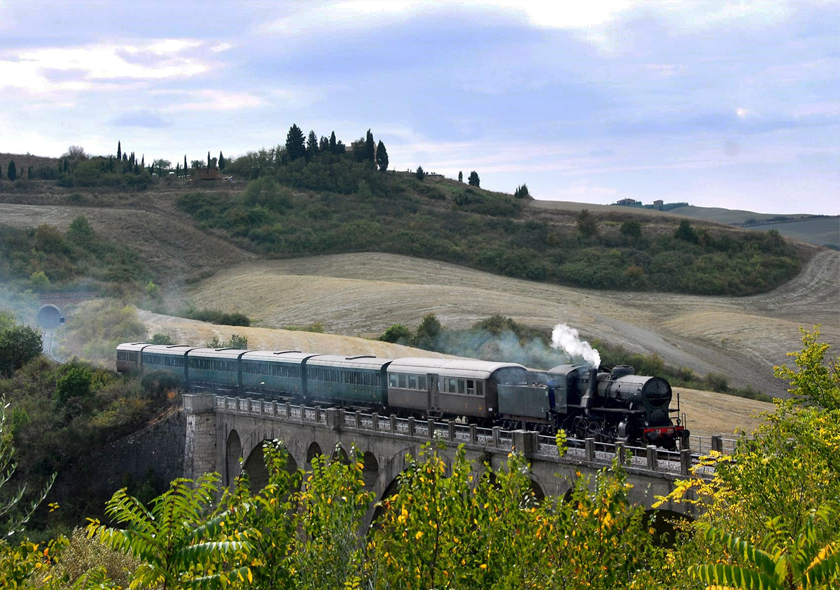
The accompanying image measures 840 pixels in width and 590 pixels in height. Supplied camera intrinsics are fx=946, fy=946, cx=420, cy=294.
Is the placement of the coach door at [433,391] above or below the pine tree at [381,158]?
below

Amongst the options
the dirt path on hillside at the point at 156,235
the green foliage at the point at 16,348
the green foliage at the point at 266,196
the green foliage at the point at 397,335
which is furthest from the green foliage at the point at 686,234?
the green foliage at the point at 16,348

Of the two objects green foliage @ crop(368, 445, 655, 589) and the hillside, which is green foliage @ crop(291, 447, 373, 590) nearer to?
green foliage @ crop(368, 445, 655, 589)

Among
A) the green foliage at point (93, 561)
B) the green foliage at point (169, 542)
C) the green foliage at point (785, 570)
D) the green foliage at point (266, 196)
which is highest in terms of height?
the green foliage at point (266, 196)

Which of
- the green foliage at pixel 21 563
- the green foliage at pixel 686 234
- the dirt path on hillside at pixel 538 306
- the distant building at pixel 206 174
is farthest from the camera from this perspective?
the distant building at pixel 206 174

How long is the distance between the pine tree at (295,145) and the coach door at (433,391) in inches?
5028

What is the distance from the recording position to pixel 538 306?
84500 millimetres

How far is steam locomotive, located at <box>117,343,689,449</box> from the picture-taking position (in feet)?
93.0

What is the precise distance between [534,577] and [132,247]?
10846cm

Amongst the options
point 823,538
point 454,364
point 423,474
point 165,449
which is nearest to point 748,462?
point 823,538

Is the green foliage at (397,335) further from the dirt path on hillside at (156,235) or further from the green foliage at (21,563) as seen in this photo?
the green foliage at (21,563)

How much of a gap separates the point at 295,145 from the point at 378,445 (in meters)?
131

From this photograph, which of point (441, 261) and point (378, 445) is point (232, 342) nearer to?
point (378, 445)

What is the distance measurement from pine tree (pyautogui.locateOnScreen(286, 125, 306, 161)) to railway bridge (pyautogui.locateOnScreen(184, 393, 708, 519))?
11610 centimetres

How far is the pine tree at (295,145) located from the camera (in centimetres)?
15950
